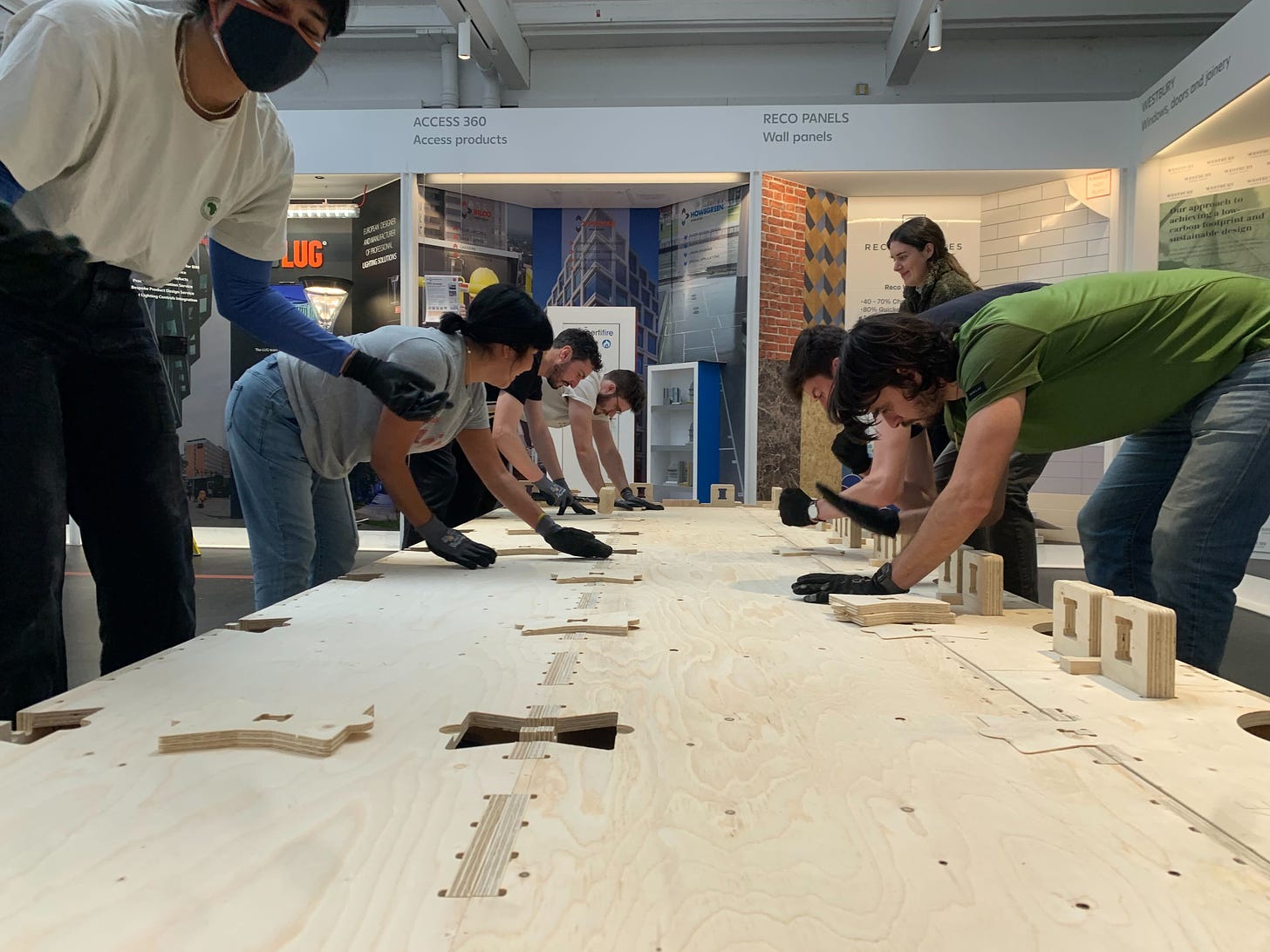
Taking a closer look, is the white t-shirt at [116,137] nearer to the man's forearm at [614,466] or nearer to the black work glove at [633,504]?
Answer: the black work glove at [633,504]

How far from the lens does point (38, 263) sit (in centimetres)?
128

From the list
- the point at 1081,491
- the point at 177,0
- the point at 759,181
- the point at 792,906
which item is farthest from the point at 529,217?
the point at 792,906

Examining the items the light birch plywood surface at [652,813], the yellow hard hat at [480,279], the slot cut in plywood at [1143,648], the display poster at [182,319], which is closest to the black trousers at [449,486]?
the light birch plywood surface at [652,813]

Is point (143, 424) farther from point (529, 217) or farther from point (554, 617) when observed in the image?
point (529, 217)

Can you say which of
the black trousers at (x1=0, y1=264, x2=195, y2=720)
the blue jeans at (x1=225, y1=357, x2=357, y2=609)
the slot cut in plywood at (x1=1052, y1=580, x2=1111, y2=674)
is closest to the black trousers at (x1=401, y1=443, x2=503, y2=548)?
the blue jeans at (x1=225, y1=357, x2=357, y2=609)

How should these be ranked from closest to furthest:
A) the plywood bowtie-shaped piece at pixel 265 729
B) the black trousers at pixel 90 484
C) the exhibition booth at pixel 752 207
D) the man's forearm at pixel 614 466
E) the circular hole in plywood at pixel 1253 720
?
the plywood bowtie-shaped piece at pixel 265 729 → the circular hole in plywood at pixel 1253 720 → the black trousers at pixel 90 484 → the man's forearm at pixel 614 466 → the exhibition booth at pixel 752 207

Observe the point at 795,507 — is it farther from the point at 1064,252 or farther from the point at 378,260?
the point at 378,260

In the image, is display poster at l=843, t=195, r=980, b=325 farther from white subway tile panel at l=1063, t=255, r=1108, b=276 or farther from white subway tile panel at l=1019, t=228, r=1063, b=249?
white subway tile panel at l=1063, t=255, r=1108, b=276

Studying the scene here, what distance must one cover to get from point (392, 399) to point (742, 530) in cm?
156

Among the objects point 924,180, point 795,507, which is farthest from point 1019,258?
point 795,507

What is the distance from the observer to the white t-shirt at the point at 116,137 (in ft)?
3.83

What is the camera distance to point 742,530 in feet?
10.4

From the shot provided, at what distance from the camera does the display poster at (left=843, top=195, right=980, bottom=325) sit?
6527 millimetres

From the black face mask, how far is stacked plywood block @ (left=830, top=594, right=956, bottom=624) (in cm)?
129
